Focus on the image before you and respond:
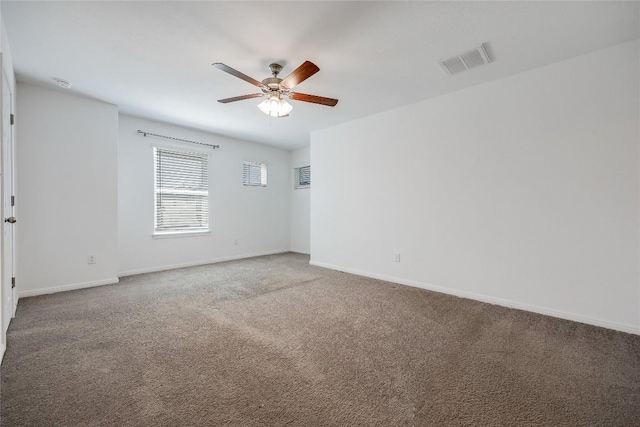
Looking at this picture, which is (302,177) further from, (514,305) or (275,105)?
(514,305)

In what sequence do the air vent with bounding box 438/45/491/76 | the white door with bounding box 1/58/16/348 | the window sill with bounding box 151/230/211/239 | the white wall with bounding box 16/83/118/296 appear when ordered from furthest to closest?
1. the window sill with bounding box 151/230/211/239
2. the white wall with bounding box 16/83/118/296
3. the air vent with bounding box 438/45/491/76
4. the white door with bounding box 1/58/16/348

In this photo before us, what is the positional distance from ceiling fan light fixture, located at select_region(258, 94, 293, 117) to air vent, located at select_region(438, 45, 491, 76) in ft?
5.31

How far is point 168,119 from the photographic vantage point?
4.44 m

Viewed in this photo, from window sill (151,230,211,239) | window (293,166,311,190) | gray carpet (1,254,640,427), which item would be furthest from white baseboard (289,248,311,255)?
gray carpet (1,254,640,427)

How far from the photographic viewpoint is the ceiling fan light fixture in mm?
2730

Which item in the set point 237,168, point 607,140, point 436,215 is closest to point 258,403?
point 436,215

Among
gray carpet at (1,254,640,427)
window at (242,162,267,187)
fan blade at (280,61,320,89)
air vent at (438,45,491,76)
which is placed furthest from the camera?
window at (242,162,267,187)

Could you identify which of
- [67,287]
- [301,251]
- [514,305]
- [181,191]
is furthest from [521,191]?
[67,287]

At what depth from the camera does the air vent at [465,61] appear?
99.6 inches

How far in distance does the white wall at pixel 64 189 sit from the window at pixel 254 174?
239 centimetres

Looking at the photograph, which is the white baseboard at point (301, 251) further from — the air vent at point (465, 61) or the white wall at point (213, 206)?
the air vent at point (465, 61)

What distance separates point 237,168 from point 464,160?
13.9 feet

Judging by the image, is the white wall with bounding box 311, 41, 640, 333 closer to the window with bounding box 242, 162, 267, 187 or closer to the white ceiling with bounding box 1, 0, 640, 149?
the white ceiling with bounding box 1, 0, 640, 149

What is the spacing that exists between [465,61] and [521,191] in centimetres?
149
